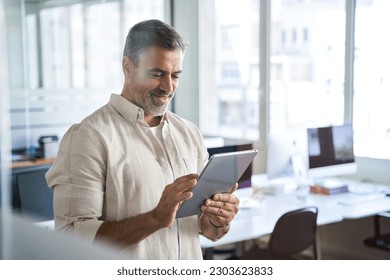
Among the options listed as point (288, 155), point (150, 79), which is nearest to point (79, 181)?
point (150, 79)

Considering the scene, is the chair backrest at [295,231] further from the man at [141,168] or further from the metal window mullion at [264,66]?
the man at [141,168]

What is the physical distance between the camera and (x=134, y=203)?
1303 mm

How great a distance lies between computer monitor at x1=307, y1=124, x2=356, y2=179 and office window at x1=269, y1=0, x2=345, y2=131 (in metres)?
0.70

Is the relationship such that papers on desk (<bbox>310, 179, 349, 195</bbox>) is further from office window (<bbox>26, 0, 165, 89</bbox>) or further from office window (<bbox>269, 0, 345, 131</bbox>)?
office window (<bbox>26, 0, 165, 89</bbox>)

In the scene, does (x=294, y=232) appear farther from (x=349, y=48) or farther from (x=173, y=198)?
(x=173, y=198)

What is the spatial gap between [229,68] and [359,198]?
44.7 inches

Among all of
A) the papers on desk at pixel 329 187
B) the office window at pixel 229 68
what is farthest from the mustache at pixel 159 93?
the papers on desk at pixel 329 187

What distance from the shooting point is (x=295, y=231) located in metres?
2.57

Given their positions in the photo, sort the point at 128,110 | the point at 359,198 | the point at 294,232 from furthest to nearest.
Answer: the point at 359,198 → the point at 294,232 → the point at 128,110

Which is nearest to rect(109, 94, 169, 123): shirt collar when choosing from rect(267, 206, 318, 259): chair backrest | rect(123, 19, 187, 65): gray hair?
rect(123, 19, 187, 65): gray hair

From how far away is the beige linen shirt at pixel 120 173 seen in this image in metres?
1.24
